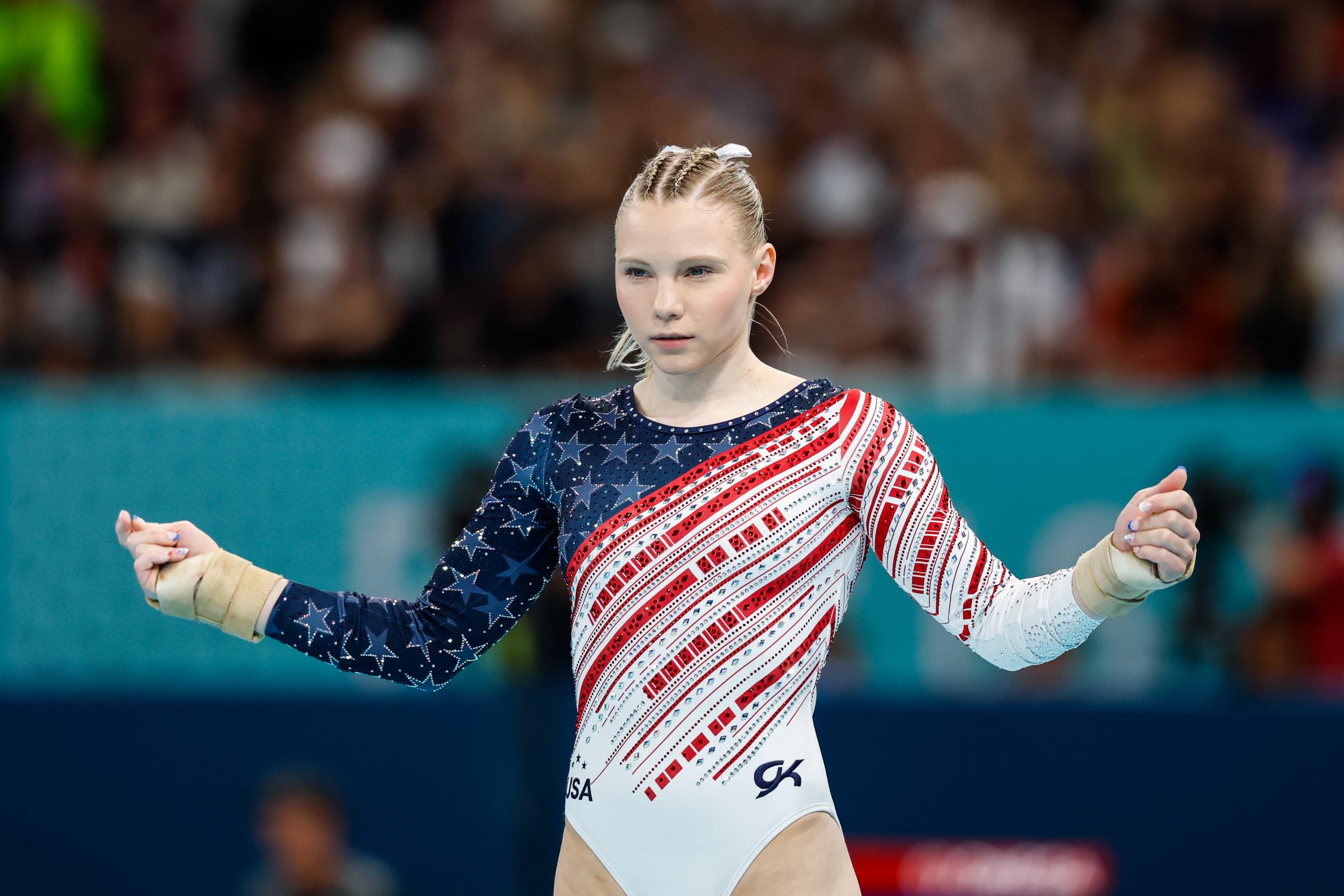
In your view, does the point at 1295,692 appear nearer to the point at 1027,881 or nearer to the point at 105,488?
the point at 1027,881

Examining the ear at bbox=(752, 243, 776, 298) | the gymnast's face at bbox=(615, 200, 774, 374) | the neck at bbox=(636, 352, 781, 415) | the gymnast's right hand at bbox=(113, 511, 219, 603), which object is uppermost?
the ear at bbox=(752, 243, 776, 298)

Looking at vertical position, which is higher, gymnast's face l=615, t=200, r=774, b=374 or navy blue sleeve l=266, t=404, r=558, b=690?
gymnast's face l=615, t=200, r=774, b=374

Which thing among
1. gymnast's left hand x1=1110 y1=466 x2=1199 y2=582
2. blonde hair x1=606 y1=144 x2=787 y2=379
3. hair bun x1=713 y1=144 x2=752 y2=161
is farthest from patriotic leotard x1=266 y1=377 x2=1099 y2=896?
hair bun x1=713 y1=144 x2=752 y2=161

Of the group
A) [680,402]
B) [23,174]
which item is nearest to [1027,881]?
[680,402]

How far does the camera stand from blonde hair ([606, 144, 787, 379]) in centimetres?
296

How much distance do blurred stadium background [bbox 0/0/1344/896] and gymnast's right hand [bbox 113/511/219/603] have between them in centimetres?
350

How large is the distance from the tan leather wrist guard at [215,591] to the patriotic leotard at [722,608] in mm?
42

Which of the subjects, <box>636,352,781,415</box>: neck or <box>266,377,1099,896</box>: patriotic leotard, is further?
<box>636,352,781,415</box>: neck

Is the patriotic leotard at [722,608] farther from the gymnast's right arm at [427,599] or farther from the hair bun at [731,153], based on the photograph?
the hair bun at [731,153]

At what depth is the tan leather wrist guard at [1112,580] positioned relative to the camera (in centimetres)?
276

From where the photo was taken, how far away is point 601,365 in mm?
7750

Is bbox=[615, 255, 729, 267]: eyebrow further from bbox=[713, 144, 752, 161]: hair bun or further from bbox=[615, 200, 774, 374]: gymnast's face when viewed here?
bbox=[713, 144, 752, 161]: hair bun

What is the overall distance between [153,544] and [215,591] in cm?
14

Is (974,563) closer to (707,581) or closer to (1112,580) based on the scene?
(1112,580)
